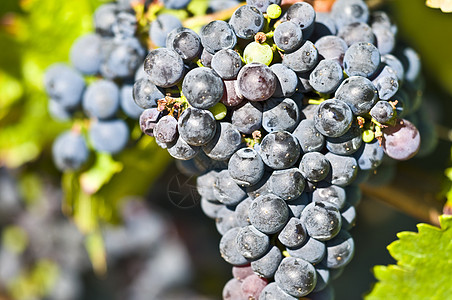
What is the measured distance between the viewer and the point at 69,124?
136cm

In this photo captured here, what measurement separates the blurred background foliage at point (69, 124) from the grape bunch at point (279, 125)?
39cm

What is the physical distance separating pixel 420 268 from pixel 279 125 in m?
0.41

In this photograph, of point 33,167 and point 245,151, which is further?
point 33,167

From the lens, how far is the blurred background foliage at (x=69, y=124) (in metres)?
1.26

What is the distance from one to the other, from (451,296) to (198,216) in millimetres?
1105

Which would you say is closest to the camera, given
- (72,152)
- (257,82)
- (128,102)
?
(257,82)

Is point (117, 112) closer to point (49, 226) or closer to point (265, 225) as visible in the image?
point (265, 225)

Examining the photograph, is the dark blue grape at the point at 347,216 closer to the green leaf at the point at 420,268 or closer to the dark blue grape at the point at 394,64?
the green leaf at the point at 420,268

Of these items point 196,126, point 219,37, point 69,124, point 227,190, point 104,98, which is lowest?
point 69,124

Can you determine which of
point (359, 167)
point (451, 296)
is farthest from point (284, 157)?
point (451, 296)

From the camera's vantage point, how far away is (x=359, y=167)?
86cm

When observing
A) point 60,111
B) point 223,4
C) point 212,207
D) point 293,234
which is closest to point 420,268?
point 293,234

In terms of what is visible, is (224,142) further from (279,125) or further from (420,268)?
(420,268)

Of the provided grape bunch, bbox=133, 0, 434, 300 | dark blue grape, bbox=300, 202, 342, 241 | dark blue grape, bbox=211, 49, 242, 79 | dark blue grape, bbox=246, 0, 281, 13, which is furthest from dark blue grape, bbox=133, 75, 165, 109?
dark blue grape, bbox=300, 202, 342, 241
